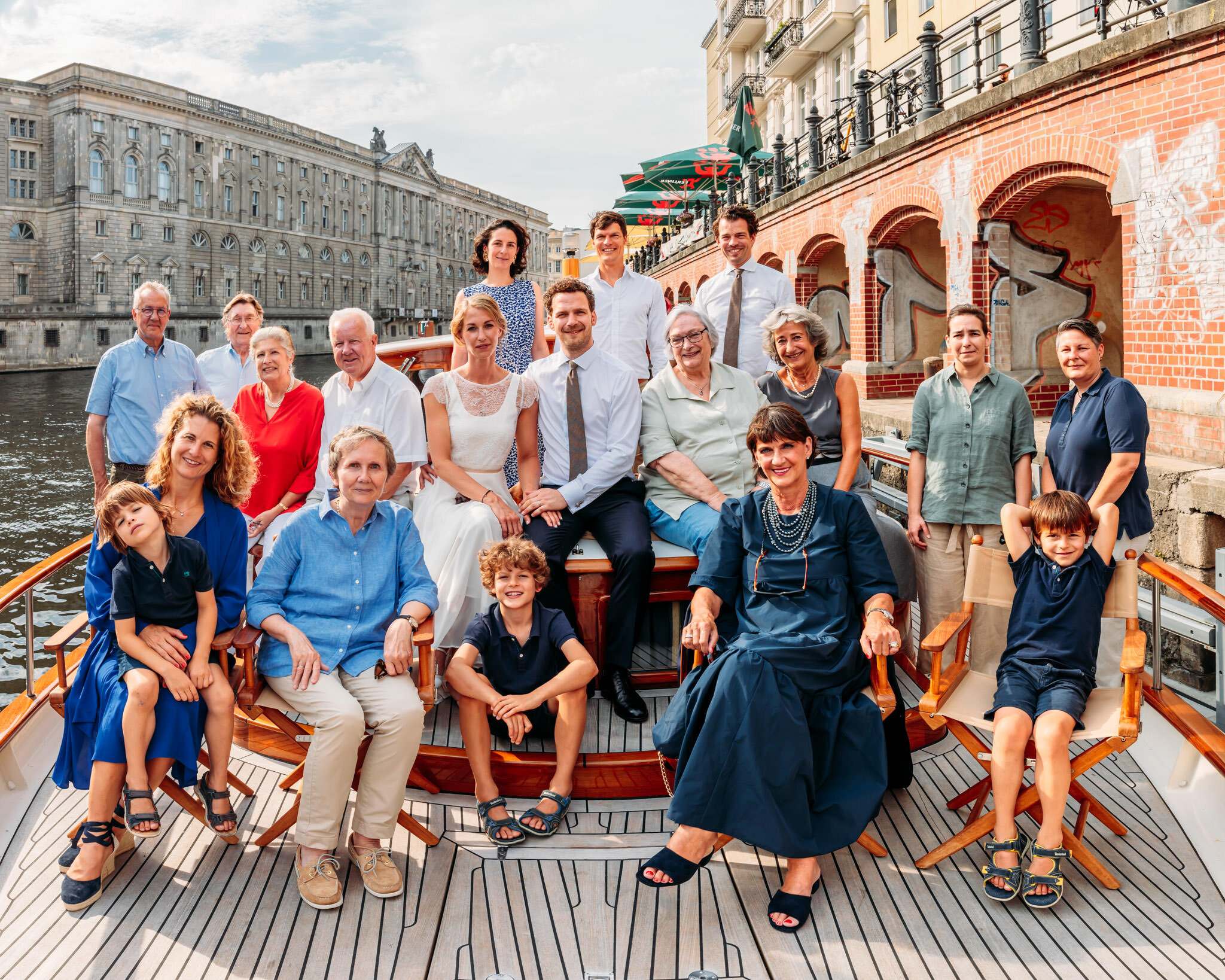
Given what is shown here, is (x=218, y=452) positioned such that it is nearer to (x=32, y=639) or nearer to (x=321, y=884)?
(x=32, y=639)

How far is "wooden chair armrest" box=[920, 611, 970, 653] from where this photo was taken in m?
3.21

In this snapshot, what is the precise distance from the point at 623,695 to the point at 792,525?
49.5 inches

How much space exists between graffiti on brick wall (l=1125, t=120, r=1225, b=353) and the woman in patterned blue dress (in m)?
5.07

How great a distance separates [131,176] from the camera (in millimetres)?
59344

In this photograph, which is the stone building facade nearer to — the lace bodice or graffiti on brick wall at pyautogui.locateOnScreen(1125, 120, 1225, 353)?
the lace bodice

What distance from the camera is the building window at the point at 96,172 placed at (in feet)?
186

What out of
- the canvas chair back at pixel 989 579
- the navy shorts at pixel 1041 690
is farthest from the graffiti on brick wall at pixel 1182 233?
the navy shorts at pixel 1041 690

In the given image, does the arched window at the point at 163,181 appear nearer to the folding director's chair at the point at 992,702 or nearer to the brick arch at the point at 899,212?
the brick arch at the point at 899,212

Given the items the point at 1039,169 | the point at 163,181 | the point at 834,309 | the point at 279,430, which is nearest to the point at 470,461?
the point at 279,430

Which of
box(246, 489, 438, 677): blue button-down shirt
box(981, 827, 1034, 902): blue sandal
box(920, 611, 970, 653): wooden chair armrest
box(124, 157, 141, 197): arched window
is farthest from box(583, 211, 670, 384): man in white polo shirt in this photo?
box(124, 157, 141, 197): arched window

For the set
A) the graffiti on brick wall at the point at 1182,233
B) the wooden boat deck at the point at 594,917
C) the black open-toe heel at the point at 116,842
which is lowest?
the wooden boat deck at the point at 594,917

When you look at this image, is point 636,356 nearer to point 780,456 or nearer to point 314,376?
point 780,456

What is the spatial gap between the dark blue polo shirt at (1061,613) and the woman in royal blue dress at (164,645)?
9.30 feet

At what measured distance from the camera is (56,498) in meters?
14.3
